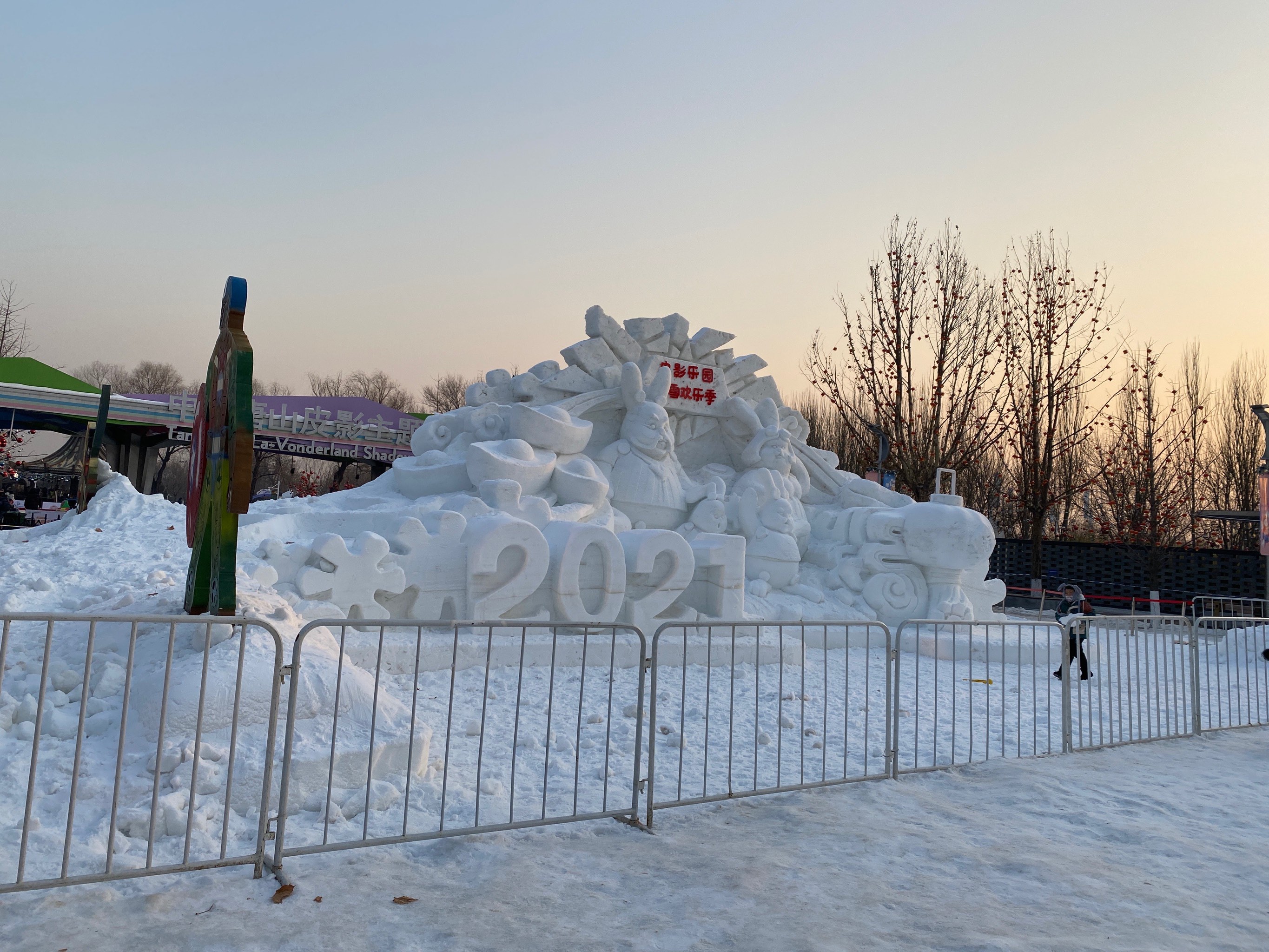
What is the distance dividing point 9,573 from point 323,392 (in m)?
36.8

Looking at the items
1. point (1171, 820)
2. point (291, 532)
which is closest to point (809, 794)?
point (1171, 820)

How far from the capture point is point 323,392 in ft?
132

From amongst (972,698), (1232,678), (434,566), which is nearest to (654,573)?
(434,566)

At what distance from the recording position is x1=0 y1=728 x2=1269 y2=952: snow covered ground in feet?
8.07

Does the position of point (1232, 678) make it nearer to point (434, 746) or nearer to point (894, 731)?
point (894, 731)

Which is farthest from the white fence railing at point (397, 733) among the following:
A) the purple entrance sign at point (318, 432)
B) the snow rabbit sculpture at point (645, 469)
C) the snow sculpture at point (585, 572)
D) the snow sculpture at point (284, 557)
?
the purple entrance sign at point (318, 432)

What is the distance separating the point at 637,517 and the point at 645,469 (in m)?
0.46

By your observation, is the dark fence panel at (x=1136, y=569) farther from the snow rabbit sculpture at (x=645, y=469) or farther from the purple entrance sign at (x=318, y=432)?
the purple entrance sign at (x=318, y=432)

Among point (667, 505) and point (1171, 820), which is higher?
point (667, 505)

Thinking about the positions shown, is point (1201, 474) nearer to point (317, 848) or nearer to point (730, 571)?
point (730, 571)

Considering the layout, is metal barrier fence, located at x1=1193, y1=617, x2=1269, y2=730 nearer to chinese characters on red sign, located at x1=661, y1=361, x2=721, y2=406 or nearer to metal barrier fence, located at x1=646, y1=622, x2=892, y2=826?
metal barrier fence, located at x1=646, y1=622, x2=892, y2=826

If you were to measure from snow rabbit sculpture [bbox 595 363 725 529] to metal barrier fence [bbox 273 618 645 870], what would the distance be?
2491 mm

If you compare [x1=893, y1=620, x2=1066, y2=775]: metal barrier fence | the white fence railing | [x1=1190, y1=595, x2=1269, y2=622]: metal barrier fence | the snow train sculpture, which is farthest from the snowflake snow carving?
[x1=1190, y1=595, x2=1269, y2=622]: metal barrier fence

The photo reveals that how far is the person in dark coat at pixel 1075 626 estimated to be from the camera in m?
6.78
